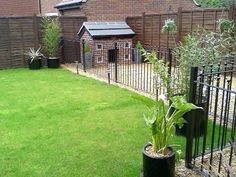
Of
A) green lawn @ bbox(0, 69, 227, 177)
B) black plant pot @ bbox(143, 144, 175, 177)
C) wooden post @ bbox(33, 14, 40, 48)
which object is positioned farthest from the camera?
wooden post @ bbox(33, 14, 40, 48)

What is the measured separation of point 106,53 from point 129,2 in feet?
9.30

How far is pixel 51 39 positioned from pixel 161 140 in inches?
320

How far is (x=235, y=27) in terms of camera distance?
7.82 m

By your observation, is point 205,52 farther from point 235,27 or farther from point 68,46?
point 68,46

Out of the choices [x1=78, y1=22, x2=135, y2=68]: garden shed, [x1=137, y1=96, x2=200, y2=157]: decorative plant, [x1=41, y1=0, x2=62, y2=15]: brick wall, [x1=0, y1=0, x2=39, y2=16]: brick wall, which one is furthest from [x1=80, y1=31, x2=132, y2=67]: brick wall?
[x1=0, y1=0, x2=39, y2=16]: brick wall

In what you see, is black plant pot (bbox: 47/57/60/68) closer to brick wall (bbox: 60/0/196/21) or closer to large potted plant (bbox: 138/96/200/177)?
brick wall (bbox: 60/0/196/21)

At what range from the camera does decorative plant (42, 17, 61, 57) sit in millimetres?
10195

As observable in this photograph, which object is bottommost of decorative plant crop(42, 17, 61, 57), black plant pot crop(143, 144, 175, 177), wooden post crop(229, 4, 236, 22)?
black plant pot crop(143, 144, 175, 177)

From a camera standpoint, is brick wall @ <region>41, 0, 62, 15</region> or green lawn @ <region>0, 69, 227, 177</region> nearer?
green lawn @ <region>0, 69, 227, 177</region>

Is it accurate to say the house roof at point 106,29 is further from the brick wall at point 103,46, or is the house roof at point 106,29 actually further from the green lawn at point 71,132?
the green lawn at point 71,132

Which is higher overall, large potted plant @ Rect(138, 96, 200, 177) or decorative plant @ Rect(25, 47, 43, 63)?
decorative plant @ Rect(25, 47, 43, 63)

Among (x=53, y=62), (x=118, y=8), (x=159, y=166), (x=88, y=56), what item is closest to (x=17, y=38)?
(x=53, y=62)

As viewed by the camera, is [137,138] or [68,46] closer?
[137,138]

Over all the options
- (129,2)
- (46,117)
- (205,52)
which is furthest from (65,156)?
(129,2)
